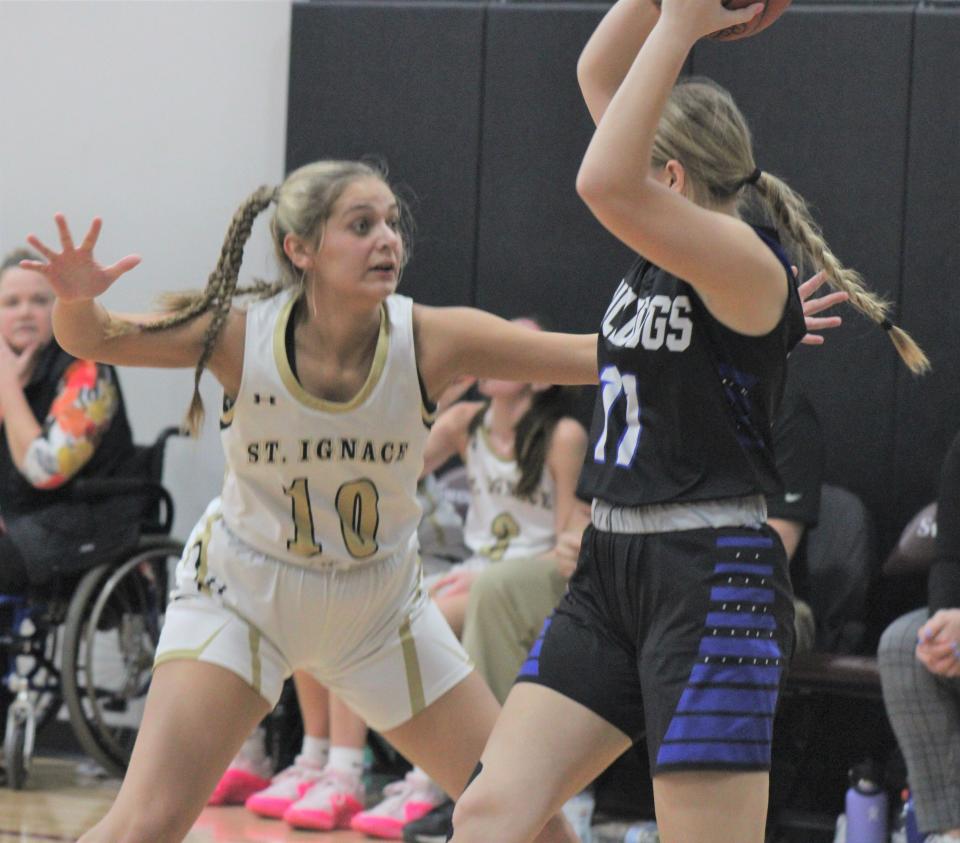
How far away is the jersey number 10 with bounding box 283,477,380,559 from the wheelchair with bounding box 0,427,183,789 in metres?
2.17

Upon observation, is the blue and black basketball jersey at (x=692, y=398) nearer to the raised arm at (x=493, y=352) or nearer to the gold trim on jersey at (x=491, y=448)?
the raised arm at (x=493, y=352)

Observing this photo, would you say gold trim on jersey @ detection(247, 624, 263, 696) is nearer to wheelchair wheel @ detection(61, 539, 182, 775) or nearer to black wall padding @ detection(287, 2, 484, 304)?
wheelchair wheel @ detection(61, 539, 182, 775)

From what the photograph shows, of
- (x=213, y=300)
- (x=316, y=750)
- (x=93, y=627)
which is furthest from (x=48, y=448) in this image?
(x=213, y=300)

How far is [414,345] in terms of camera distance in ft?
9.64

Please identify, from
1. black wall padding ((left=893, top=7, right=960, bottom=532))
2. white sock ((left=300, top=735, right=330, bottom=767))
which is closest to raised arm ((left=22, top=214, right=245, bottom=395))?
white sock ((left=300, top=735, right=330, bottom=767))

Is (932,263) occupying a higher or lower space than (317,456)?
higher

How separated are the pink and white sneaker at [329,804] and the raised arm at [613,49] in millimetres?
2632

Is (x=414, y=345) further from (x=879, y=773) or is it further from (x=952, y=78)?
(x=952, y=78)

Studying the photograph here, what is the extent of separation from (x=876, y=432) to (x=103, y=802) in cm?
277

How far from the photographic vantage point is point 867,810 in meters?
4.26

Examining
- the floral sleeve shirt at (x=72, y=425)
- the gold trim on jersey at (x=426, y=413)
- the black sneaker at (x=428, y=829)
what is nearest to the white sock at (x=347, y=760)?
the black sneaker at (x=428, y=829)

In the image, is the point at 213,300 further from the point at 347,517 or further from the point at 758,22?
the point at 758,22

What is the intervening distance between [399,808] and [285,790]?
0.39 meters

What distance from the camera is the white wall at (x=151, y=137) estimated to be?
5980mm
